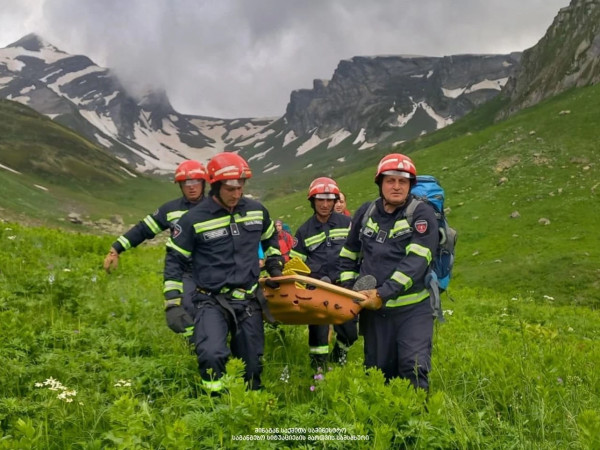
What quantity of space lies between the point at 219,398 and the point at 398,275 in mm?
2370

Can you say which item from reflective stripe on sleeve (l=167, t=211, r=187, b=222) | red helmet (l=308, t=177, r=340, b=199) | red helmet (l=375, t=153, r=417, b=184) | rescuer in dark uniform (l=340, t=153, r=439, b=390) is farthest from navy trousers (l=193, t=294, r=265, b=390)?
red helmet (l=308, t=177, r=340, b=199)

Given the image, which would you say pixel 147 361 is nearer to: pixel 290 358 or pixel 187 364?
pixel 187 364

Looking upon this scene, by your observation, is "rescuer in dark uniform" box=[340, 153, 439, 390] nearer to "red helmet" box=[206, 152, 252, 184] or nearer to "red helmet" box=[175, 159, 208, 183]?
"red helmet" box=[206, 152, 252, 184]

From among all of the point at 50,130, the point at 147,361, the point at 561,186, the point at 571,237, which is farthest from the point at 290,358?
the point at 50,130

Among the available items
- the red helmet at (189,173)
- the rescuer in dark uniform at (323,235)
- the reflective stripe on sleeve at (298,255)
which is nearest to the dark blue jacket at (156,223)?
the red helmet at (189,173)

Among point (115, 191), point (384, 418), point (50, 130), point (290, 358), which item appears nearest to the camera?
point (384, 418)

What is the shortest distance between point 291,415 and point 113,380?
2.34 m

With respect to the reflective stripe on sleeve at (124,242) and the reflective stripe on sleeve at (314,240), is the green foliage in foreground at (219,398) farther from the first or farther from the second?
the reflective stripe on sleeve at (314,240)

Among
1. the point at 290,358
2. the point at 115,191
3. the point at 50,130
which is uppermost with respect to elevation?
the point at 50,130

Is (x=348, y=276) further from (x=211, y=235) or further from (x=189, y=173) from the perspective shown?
(x=189, y=173)

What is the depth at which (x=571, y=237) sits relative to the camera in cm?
2702

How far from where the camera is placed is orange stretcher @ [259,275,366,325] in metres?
5.68

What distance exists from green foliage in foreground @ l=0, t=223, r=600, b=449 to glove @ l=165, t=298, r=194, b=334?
2.31ft

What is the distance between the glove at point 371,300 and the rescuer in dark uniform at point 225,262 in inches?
55.5
